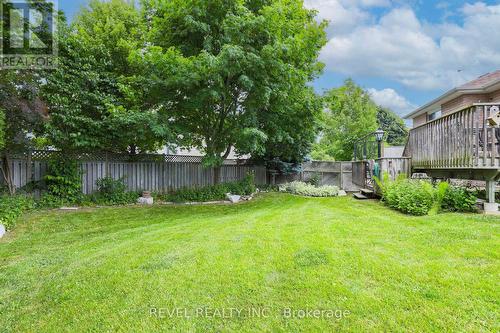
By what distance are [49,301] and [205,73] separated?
5925 mm

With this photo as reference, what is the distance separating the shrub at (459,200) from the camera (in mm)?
5512

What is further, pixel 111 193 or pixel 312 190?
pixel 312 190

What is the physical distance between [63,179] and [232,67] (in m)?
5.76

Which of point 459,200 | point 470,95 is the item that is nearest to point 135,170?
point 459,200

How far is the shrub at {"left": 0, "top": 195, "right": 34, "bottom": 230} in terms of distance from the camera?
5.46 metres

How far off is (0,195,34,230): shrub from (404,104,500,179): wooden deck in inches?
358

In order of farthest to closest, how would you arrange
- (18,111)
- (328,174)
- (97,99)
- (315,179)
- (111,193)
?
(328,174) → (315,179) → (111,193) → (97,99) → (18,111)

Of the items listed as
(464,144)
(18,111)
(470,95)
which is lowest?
(464,144)

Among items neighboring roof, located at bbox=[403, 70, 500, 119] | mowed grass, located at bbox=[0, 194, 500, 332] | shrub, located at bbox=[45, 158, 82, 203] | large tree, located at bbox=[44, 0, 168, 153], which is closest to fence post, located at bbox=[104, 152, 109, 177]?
large tree, located at bbox=[44, 0, 168, 153]

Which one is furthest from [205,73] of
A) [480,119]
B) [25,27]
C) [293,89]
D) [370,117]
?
[370,117]

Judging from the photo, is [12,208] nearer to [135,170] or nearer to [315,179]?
[135,170]

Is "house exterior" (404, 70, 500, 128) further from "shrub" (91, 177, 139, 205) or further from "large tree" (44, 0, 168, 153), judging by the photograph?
"shrub" (91, 177, 139, 205)

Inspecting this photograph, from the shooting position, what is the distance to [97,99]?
27.0 ft

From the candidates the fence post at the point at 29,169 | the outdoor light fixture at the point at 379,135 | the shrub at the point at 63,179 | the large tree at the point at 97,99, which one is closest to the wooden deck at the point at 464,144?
the outdoor light fixture at the point at 379,135
